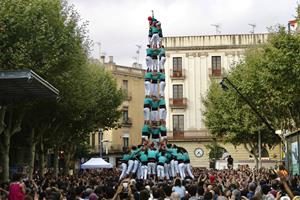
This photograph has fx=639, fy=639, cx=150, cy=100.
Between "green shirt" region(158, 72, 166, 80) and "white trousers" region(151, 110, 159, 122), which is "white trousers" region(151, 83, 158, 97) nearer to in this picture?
"green shirt" region(158, 72, 166, 80)

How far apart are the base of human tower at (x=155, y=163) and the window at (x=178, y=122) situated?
35.2 metres

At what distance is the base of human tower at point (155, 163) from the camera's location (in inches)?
1151

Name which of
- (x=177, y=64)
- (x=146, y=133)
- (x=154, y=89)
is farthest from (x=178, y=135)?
(x=146, y=133)

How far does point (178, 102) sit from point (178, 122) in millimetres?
2083

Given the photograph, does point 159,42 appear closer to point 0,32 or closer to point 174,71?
point 0,32

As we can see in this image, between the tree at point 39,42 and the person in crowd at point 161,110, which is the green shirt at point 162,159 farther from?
the tree at point 39,42

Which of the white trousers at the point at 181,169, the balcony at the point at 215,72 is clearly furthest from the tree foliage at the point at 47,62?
the balcony at the point at 215,72

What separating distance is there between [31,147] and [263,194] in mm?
25479

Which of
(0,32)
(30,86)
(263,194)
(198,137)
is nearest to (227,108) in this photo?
(198,137)

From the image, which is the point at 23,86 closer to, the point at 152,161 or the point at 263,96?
the point at 152,161

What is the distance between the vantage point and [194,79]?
219 feet

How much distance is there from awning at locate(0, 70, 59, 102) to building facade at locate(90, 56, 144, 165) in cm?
5161

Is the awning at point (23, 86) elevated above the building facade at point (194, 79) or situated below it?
below

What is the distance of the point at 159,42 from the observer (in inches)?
1284
